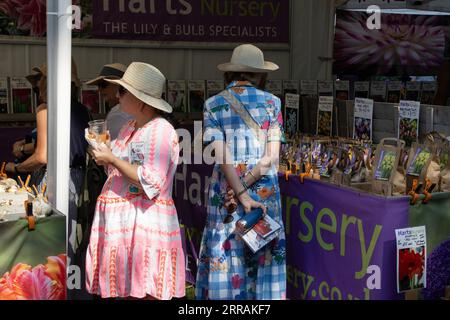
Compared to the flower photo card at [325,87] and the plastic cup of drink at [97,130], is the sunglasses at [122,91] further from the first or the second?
the flower photo card at [325,87]

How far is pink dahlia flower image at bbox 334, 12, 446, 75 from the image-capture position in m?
7.10

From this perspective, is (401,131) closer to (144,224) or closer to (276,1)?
(144,224)

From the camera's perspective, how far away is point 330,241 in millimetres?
3658

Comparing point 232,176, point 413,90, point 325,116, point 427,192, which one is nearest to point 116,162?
point 232,176

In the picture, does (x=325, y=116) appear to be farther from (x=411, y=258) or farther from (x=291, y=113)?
(x=411, y=258)

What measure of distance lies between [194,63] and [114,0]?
3.19 feet

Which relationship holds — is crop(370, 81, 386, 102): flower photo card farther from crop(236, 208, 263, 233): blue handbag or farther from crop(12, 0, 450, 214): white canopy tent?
crop(236, 208, 263, 233): blue handbag

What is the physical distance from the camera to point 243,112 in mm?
3523

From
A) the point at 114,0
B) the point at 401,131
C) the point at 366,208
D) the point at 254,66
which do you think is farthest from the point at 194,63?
the point at 366,208

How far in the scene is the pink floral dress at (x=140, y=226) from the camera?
3.09 meters

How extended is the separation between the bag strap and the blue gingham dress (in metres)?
0.02

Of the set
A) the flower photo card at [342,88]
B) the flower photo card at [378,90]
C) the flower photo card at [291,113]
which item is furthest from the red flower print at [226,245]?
the flower photo card at [378,90]

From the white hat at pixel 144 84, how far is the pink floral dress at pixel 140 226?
9 cm
